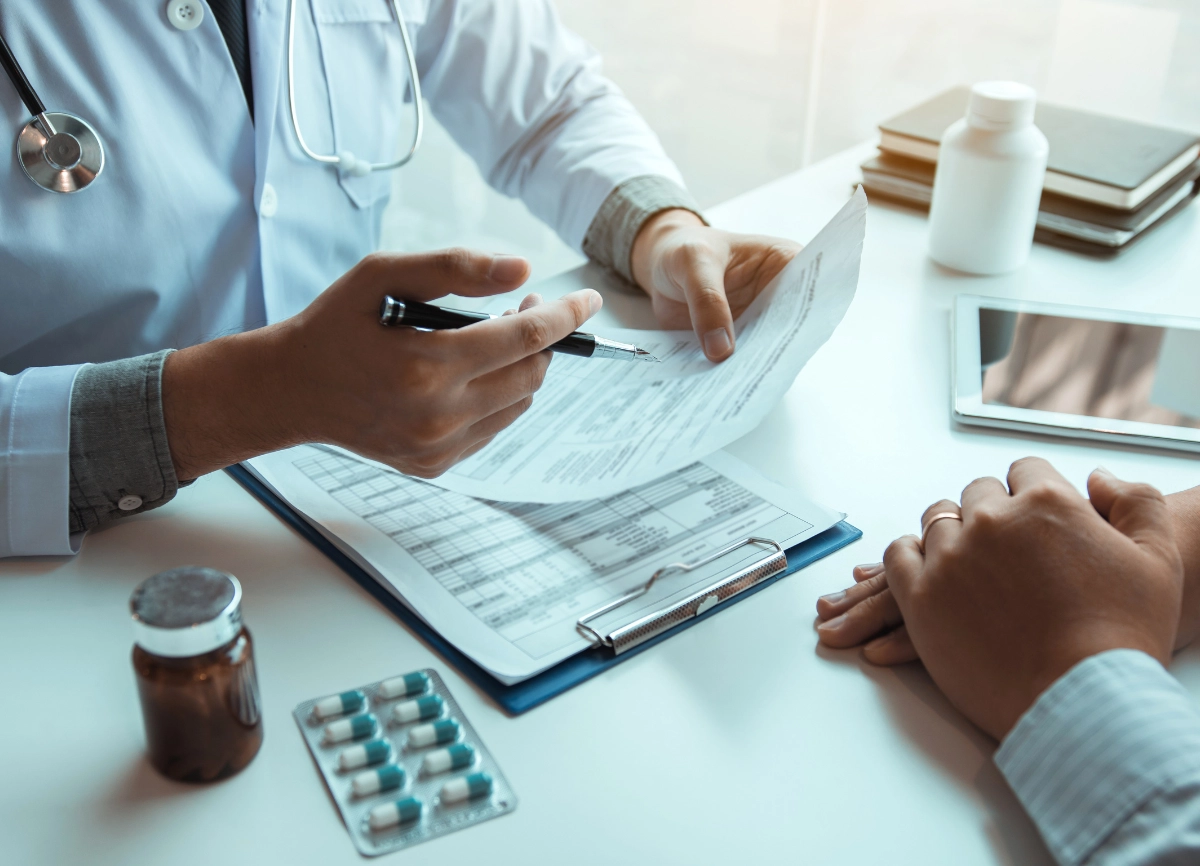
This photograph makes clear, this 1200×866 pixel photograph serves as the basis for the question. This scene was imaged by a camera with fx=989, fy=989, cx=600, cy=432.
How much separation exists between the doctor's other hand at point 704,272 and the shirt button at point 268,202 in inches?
14.2

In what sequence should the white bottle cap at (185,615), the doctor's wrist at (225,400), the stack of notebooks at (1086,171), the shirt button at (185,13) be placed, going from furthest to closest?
the stack of notebooks at (1086,171) → the shirt button at (185,13) → the doctor's wrist at (225,400) → the white bottle cap at (185,615)

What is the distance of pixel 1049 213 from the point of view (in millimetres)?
1202

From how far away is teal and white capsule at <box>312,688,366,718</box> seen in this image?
535mm

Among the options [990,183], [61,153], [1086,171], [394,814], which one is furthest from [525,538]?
[1086,171]

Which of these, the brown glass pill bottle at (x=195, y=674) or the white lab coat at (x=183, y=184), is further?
the white lab coat at (x=183, y=184)

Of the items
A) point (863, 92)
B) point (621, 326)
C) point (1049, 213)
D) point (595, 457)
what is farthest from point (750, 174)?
point (595, 457)

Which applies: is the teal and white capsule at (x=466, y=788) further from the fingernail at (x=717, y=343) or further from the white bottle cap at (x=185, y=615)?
the fingernail at (x=717, y=343)

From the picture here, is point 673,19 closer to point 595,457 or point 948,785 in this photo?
point 595,457

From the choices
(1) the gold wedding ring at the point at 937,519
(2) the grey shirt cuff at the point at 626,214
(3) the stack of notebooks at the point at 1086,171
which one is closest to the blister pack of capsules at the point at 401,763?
(1) the gold wedding ring at the point at 937,519

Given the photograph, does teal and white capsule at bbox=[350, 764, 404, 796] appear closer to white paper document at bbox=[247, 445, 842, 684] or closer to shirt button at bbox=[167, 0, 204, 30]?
white paper document at bbox=[247, 445, 842, 684]

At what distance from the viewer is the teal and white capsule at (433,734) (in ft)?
1.69

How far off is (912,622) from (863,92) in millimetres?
1767

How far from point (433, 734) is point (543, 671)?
8 cm

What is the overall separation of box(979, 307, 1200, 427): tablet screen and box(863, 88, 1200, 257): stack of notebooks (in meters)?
0.24
